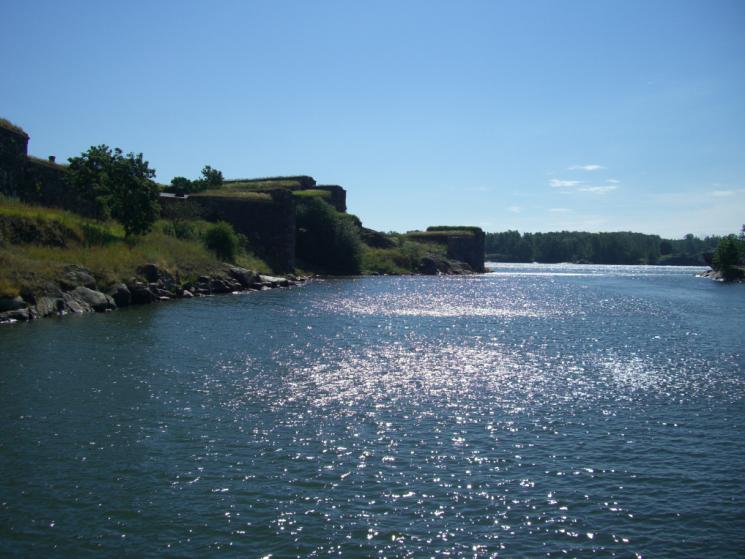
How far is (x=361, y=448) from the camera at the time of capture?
16047 millimetres

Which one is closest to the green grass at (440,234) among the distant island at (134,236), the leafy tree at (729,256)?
the distant island at (134,236)

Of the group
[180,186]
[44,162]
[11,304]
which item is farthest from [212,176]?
[11,304]

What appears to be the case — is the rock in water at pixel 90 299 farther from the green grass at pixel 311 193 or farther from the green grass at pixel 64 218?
the green grass at pixel 311 193

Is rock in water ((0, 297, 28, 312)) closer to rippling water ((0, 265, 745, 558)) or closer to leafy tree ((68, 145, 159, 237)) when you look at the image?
rippling water ((0, 265, 745, 558))

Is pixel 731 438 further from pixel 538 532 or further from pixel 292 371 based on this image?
pixel 292 371

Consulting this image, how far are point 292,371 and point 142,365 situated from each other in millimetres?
5876

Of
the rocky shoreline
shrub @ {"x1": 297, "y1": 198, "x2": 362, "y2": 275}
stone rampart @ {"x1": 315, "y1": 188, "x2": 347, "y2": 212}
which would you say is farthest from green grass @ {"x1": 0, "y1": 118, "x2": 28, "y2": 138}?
stone rampart @ {"x1": 315, "y1": 188, "x2": 347, "y2": 212}

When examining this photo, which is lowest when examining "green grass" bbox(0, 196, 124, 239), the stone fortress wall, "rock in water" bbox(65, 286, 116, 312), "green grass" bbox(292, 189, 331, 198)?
"rock in water" bbox(65, 286, 116, 312)

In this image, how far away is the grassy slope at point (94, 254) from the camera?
40.1 m

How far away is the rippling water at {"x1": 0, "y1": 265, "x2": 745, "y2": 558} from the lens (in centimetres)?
1142

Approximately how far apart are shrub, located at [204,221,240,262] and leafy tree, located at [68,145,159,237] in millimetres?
11374

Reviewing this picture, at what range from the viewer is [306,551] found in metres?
10.7

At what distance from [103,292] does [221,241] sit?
2785cm

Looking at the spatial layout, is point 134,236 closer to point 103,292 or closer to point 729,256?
point 103,292
